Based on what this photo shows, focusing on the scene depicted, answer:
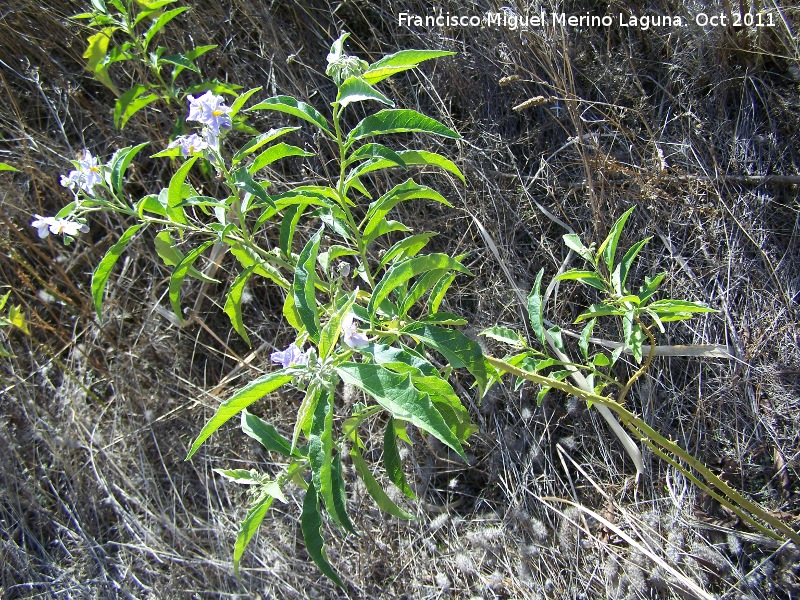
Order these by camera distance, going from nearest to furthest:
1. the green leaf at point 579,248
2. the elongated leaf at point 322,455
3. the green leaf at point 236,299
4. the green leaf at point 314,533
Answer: the elongated leaf at point 322,455 < the green leaf at point 314,533 < the green leaf at point 236,299 < the green leaf at point 579,248

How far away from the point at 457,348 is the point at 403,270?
0.20 meters

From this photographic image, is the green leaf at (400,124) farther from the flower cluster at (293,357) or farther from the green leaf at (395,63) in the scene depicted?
the flower cluster at (293,357)

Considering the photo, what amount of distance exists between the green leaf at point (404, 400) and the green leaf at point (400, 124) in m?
0.49

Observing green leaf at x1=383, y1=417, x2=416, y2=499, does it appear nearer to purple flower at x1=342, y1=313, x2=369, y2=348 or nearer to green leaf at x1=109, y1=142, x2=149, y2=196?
purple flower at x1=342, y1=313, x2=369, y2=348

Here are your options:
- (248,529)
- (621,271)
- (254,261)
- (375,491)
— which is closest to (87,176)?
(254,261)

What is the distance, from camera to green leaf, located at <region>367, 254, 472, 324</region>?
137 cm

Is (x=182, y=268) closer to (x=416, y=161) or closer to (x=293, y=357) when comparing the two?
(x=293, y=357)

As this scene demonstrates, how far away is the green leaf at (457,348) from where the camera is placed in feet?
4.51

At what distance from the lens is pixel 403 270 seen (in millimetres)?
1386

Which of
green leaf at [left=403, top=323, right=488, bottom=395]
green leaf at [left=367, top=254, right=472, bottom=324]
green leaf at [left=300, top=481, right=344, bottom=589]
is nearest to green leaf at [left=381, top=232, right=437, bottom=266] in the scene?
green leaf at [left=367, top=254, right=472, bottom=324]

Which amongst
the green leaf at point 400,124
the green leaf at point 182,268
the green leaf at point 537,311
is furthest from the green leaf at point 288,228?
the green leaf at point 537,311

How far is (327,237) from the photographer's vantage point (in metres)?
2.55

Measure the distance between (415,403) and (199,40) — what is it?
2239mm

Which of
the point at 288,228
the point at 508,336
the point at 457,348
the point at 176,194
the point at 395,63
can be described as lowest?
the point at 508,336
